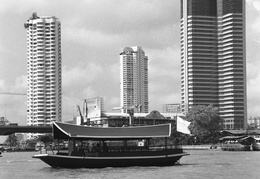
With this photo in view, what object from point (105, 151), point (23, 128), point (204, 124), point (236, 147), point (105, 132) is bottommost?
point (236, 147)

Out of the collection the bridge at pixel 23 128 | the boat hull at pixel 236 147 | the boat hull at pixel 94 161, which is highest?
the bridge at pixel 23 128

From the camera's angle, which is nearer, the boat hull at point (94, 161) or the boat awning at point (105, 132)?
the boat awning at point (105, 132)

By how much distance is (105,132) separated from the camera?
71.1 m

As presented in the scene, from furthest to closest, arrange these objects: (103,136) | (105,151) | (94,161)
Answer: (105,151) → (94,161) → (103,136)

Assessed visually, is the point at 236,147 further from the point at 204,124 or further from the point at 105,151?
the point at 105,151

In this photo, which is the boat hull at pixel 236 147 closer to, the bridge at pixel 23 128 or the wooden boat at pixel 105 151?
the bridge at pixel 23 128

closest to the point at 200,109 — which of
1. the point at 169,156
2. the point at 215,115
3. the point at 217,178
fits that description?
the point at 215,115

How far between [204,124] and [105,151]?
120 meters

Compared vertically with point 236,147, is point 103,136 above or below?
above

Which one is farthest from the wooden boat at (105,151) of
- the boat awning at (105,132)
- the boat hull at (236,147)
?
the boat hull at (236,147)

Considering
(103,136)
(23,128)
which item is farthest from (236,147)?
(103,136)

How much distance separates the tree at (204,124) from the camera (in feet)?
610

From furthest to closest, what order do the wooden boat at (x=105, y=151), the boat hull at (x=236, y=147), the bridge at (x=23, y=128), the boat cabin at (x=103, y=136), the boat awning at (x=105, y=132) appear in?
1. the bridge at (x=23, y=128)
2. the boat hull at (x=236, y=147)
3. the wooden boat at (x=105, y=151)
4. the boat cabin at (x=103, y=136)
5. the boat awning at (x=105, y=132)

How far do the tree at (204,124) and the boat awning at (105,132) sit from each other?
114014 millimetres
